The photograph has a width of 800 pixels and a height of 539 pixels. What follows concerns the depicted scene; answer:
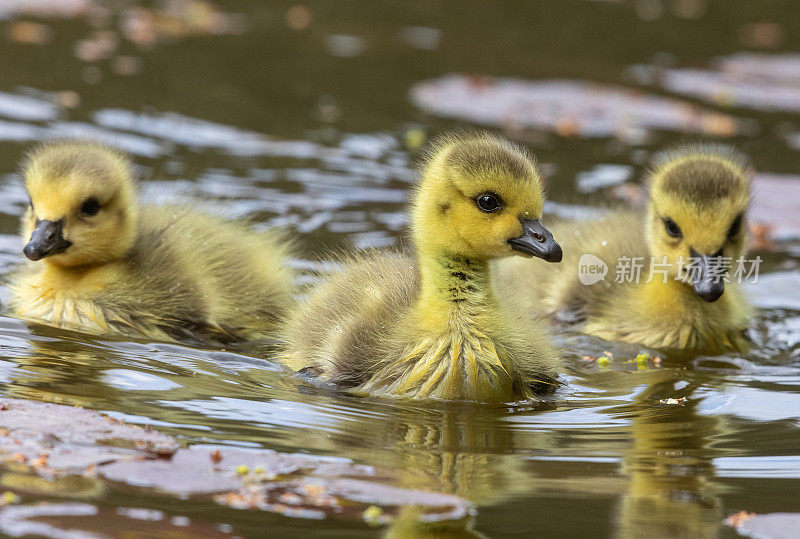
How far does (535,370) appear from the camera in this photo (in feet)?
16.3

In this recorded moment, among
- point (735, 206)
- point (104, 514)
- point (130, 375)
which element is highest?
point (735, 206)

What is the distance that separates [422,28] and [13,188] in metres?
6.32

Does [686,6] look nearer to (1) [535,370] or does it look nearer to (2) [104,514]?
(1) [535,370]

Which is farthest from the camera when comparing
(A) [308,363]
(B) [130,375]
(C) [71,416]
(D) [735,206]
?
(D) [735,206]

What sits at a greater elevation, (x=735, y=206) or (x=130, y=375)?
(x=735, y=206)

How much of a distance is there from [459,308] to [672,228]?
1.73 metres

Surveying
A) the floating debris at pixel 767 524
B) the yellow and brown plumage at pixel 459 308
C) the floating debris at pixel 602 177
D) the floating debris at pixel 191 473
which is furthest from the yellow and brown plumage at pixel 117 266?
the floating debris at pixel 602 177

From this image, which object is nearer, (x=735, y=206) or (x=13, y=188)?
(x=735, y=206)

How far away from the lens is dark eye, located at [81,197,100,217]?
5.52 metres

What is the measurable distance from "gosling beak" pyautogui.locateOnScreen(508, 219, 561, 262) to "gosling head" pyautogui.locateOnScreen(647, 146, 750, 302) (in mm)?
1206

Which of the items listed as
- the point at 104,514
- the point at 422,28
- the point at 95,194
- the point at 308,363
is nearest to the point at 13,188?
the point at 95,194

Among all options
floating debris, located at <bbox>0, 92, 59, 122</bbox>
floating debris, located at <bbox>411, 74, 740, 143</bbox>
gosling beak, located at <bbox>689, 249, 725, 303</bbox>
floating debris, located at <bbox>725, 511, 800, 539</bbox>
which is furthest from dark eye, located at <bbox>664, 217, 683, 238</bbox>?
floating debris, located at <bbox>0, 92, 59, 122</bbox>

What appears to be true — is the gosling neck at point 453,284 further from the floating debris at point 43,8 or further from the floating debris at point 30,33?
the floating debris at point 43,8

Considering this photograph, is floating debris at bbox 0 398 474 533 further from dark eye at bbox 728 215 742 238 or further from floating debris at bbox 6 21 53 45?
floating debris at bbox 6 21 53 45
